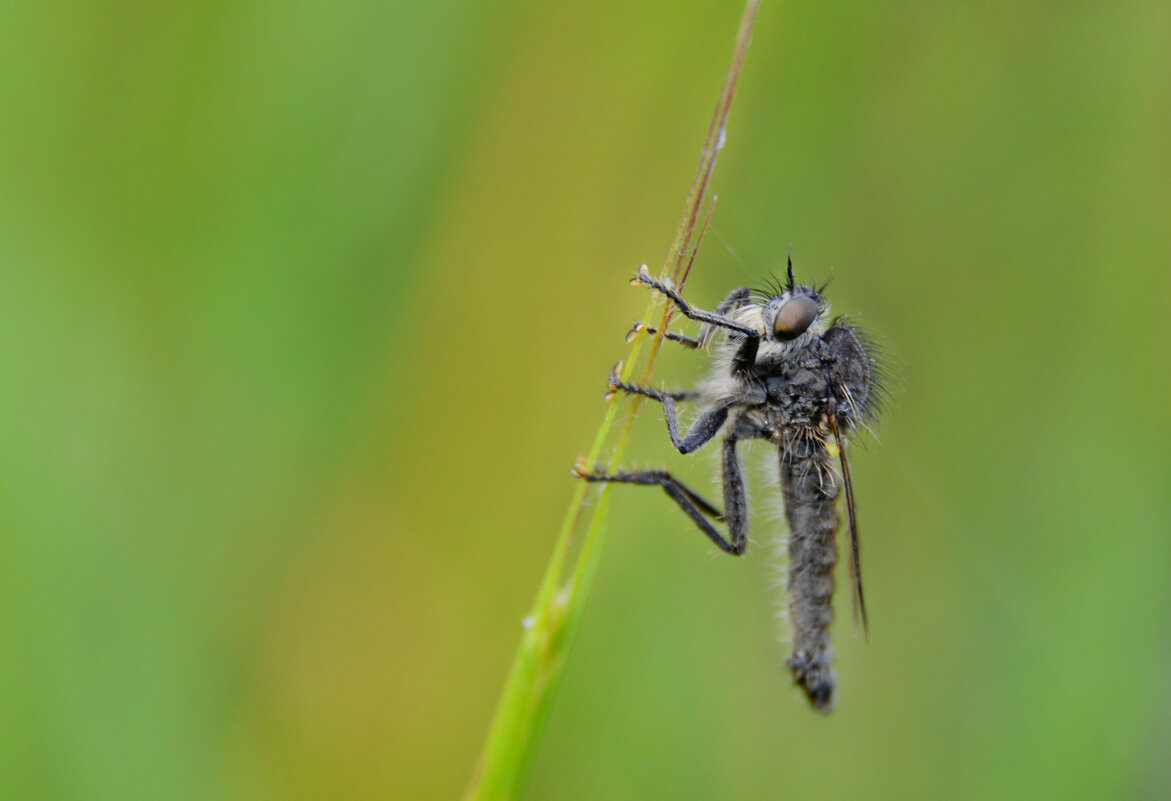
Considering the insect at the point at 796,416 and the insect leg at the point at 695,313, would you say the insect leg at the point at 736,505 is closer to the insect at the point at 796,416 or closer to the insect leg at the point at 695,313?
the insect at the point at 796,416

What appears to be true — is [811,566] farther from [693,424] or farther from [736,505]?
[693,424]

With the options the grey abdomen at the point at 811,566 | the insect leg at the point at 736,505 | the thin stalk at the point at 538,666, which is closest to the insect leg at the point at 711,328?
the insect leg at the point at 736,505

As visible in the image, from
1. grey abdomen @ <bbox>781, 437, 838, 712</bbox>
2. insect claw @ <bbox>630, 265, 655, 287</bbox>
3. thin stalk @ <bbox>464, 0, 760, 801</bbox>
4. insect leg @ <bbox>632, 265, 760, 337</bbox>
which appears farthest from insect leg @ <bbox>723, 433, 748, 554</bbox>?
thin stalk @ <bbox>464, 0, 760, 801</bbox>

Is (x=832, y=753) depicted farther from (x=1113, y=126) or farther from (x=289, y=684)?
(x=1113, y=126)

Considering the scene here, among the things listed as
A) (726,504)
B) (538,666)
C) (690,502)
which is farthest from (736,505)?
(538,666)

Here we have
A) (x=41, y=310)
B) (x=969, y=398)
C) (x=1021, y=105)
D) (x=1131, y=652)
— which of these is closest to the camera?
(x=41, y=310)

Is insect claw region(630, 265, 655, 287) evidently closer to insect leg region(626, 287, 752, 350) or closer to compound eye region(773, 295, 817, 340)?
insect leg region(626, 287, 752, 350)

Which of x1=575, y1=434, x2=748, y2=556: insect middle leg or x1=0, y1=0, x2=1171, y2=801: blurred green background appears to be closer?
x1=0, y1=0, x2=1171, y2=801: blurred green background


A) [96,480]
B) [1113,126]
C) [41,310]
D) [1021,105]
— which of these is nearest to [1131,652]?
[1113,126]

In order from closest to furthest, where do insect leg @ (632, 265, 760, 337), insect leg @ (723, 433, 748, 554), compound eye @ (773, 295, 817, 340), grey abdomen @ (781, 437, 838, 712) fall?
insect leg @ (632, 265, 760, 337), compound eye @ (773, 295, 817, 340), insect leg @ (723, 433, 748, 554), grey abdomen @ (781, 437, 838, 712)
